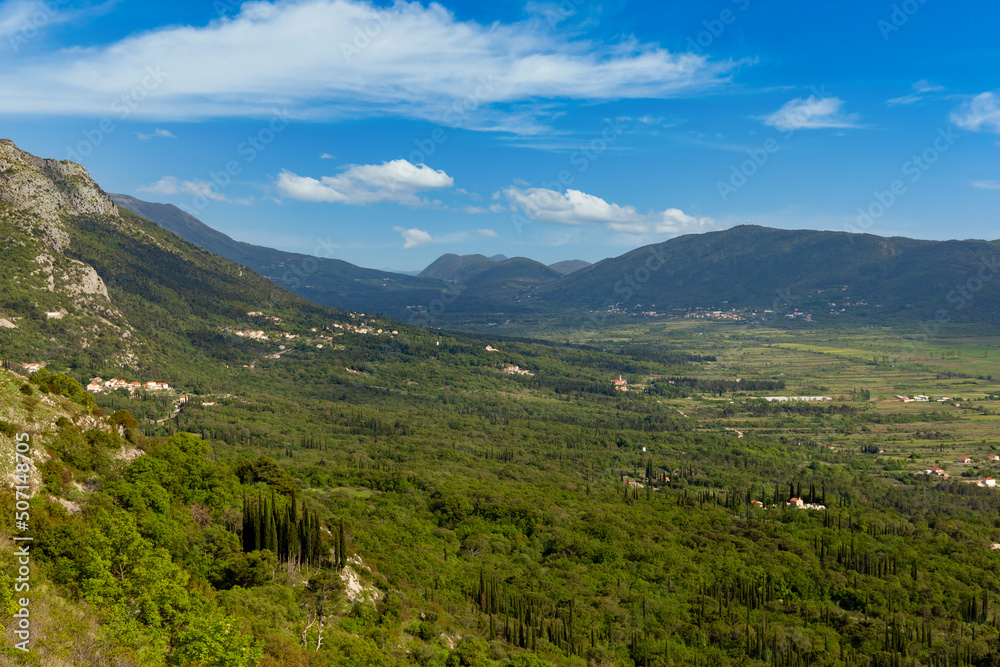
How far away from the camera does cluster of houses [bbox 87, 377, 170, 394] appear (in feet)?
319

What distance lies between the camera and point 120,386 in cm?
10181

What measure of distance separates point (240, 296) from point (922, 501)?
185296 mm

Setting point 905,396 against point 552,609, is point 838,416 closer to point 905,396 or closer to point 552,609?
point 905,396

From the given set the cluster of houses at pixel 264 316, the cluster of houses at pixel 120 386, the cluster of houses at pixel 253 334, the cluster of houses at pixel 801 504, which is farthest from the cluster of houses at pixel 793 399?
the cluster of houses at pixel 120 386

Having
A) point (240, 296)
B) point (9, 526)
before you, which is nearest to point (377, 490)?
point (9, 526)

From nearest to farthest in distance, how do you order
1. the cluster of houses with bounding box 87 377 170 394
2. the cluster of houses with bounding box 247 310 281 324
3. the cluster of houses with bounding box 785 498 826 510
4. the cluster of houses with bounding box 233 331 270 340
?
the cluster of houses with bounding box 785 498 826 510 → the cluster of houses with bounding box 87 377 170 394 → the cluster of houses with bounding box 233 331 270 340 → the cluster of houses with bounding box 247 310 281 324

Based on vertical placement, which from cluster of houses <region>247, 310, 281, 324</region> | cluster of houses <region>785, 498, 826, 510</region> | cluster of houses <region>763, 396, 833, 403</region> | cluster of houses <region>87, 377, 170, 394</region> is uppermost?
cluster of houses <region>247, 310, 281, 324</region>

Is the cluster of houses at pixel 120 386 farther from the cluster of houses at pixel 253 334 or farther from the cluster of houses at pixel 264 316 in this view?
the cluster of houses at pixel 264 316

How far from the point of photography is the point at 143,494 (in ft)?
101

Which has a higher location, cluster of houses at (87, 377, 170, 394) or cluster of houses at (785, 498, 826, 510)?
cluster of houses at (87, 377, 170, 394)

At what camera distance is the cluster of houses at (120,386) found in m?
97.2

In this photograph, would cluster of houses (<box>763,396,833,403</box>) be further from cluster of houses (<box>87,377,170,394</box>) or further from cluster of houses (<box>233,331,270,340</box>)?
cluster of houses (<box>87,377,170,394</box>)

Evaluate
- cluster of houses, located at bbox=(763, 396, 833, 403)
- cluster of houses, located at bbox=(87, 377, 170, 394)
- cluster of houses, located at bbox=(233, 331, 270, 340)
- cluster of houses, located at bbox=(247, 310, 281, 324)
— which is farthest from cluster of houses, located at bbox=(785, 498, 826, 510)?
cluster of houses, located at bbox=(247, 310, 281, 324)

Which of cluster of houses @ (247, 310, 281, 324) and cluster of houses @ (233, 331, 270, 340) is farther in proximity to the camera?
cluster of houses @ (247, 310, 281, 324)
